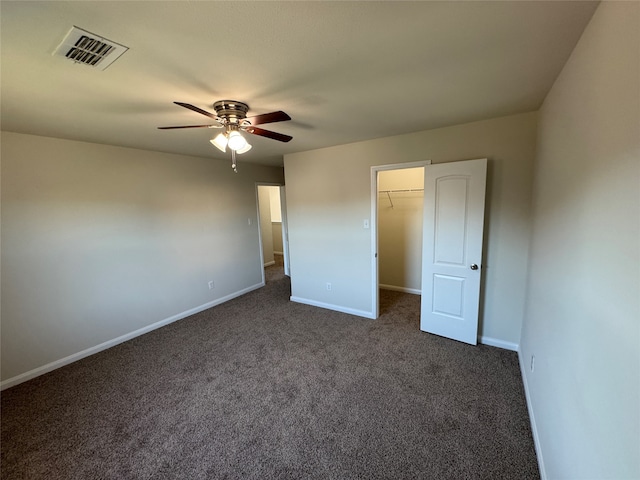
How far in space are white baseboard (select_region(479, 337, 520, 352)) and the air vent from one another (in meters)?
3.77

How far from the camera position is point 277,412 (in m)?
2.05

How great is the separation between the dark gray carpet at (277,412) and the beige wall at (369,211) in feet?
2.00

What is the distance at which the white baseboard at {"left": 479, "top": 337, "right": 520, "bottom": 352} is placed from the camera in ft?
8.92

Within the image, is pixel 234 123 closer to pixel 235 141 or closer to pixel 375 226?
pixel 235 141

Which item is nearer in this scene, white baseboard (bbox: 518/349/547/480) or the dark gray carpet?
white baseboard (bbox: 518/349/547/480)

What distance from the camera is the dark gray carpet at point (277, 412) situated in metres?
1.65

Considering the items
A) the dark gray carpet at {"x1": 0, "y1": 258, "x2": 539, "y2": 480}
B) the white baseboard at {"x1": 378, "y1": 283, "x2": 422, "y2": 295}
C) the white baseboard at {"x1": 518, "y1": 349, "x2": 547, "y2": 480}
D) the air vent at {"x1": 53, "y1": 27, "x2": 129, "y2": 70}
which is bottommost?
the dark gray carpet at {"x1": 0, "y1": 258, "x2": 539, "y2": 480}

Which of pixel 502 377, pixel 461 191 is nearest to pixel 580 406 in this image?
pixel 502 377

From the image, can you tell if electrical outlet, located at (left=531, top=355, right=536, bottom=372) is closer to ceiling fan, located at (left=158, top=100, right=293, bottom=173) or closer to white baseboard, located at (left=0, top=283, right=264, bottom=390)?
ceiling fan, located at (left=158, top=100, right=293, bottom=173)

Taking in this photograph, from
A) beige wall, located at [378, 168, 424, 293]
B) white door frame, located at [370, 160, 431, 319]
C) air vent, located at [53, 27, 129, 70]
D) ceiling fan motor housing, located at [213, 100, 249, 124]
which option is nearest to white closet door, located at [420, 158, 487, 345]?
white door frame, located at [370, 160, 431, 319]

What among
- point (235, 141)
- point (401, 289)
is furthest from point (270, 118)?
point (401, 289)

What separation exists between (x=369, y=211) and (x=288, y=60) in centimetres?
224

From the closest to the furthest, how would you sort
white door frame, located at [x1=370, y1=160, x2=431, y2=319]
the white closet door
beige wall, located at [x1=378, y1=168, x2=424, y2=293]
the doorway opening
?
the white closet door < white door frame, located at [x1=370, y1=160, x2=431, y2=319] < beige wall, located at [x1=378, y1=168, x2=424, y2=293] < the doorway opening

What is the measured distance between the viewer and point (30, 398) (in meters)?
2.30
